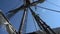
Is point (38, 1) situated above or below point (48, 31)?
above

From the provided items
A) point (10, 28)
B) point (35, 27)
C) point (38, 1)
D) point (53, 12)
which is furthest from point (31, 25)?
point (10, 28)

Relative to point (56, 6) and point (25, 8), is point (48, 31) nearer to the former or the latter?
point (25, 8)

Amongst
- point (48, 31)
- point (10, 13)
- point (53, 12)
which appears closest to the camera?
point (48, 31)

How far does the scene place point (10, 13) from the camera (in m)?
1.80

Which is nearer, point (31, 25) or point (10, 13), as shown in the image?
point (10, 13)

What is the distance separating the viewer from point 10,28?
1208 mm

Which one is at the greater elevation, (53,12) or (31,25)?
(53,12)

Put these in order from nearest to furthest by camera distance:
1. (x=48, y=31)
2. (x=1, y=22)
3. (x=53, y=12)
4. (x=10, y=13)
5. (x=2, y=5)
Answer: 1. (x=1, y=22)
2. (x=48, y=31)
3. (x=10, y=13)
4. (x=2, y=5)
5. (x=53, y=12)

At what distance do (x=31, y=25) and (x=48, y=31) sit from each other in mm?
506

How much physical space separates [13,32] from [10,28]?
1.5 inches

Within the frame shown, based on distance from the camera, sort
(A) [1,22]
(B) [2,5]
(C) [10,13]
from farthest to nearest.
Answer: (B) [2,5]
(C) [10,13]
(A) [1,22]

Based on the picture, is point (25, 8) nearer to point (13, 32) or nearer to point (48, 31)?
point (48, 31)

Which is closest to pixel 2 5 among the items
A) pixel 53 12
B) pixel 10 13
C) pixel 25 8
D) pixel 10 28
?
pixel 10 13

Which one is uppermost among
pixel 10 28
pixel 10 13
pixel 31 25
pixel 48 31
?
pixel 10 28
